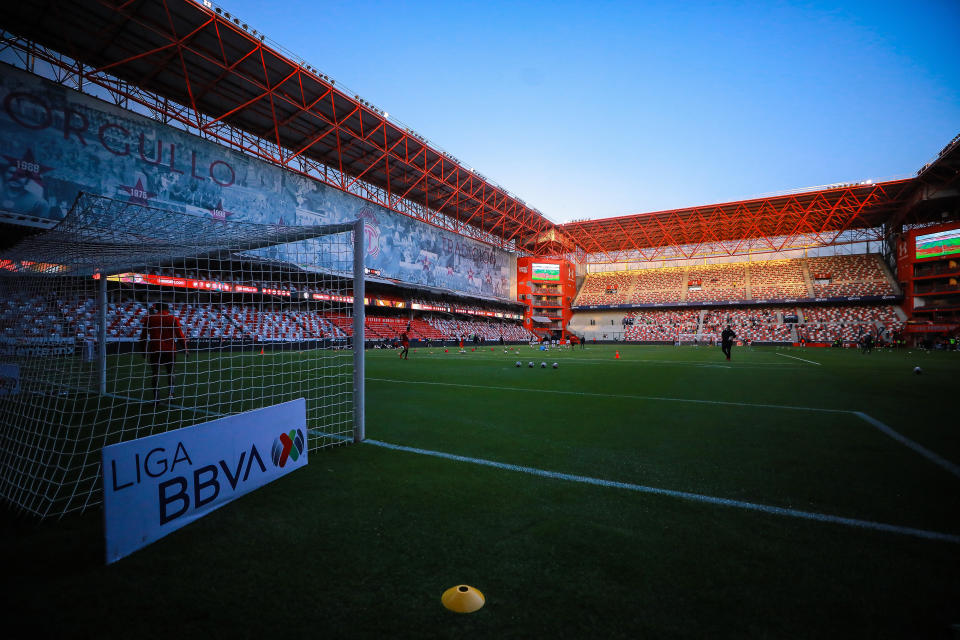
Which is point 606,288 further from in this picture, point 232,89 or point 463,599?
point 463,599

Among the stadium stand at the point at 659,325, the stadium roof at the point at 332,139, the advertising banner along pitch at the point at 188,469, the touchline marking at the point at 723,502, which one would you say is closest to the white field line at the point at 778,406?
the touchline marking at the point at 723,502

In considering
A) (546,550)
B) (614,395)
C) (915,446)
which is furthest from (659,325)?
(546,550)

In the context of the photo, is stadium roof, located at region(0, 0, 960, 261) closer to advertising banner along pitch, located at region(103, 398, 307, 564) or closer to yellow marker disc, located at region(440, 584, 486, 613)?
advertising banner along pitch, located at region(103, 398, 307, 564)

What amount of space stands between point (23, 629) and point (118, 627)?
0.34 m

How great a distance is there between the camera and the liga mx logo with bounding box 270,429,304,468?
3118 millimetres

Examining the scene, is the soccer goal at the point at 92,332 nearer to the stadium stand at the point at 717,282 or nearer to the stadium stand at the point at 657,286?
the stadium stand at the point at 657,286

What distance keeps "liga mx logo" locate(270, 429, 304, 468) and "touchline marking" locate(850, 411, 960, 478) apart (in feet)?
17.4

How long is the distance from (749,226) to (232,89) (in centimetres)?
5930

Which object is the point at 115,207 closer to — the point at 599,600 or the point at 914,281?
the point at 599,600

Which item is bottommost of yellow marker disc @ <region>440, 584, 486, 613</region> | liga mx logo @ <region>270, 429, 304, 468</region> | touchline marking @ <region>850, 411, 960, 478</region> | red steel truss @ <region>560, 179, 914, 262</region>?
touchline marking @ <region>850, 411, 960, 478</region>

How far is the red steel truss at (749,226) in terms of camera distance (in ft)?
145

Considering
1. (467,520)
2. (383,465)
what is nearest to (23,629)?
(467,520)

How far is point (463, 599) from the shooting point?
1619 mm

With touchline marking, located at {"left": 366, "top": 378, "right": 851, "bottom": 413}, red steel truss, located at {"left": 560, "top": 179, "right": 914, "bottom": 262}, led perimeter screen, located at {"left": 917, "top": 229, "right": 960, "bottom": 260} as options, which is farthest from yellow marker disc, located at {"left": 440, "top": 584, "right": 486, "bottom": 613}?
led perimeter screen, located at {"left": 917, "top": 229, "right": 960, "bottom": 260}
